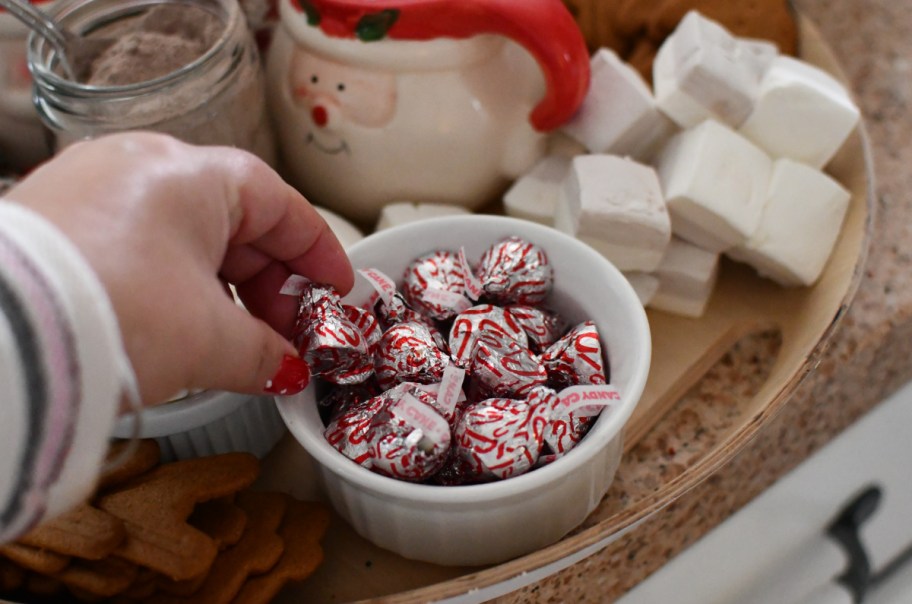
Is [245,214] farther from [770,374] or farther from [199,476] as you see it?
[770,374]

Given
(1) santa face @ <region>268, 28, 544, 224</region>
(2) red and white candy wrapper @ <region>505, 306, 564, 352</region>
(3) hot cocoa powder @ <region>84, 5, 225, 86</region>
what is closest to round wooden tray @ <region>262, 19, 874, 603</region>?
(2) red and white candy wrapper @ <region>505, 306, 564, 352</region>

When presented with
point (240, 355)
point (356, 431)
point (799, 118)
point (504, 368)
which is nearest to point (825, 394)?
point (799, 118)

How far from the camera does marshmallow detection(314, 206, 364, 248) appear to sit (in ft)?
2.57

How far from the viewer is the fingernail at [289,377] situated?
0.54 metres

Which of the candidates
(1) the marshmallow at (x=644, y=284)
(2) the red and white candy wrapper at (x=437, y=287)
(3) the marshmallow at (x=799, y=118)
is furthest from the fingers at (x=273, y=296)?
(3) the marshmallow at (x=799, y=118)

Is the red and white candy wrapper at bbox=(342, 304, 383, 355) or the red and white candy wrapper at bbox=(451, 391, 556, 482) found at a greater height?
the red and white candy wrapper at bbox=(451, 391, 556, 482)

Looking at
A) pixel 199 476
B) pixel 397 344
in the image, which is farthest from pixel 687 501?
pixel 199 476

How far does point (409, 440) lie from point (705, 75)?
0.45 metres

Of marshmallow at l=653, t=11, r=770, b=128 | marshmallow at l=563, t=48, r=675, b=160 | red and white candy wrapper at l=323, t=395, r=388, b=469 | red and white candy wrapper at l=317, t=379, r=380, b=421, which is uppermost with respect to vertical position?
marshmallow at l=653, t=11, r=770, b=128

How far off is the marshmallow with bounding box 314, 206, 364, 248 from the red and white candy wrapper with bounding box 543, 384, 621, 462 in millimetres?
290

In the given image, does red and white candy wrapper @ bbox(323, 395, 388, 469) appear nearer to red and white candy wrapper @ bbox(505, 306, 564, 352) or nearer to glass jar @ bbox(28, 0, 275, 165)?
red and white candy wrapper @ bbox(505, 306, 564, 352)

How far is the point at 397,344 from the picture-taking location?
2.04 feet

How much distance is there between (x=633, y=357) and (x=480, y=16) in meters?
0.33

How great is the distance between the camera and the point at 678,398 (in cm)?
76
